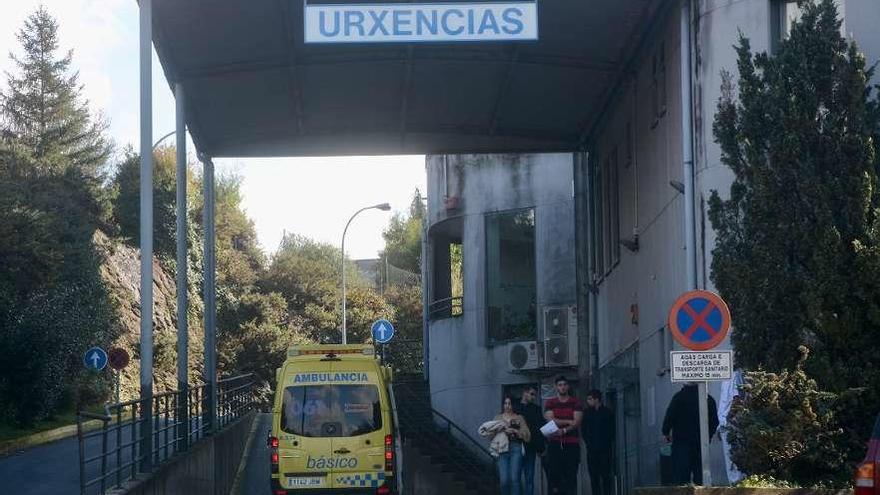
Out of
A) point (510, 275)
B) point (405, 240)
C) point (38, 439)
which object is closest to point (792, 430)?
point (510, 275)

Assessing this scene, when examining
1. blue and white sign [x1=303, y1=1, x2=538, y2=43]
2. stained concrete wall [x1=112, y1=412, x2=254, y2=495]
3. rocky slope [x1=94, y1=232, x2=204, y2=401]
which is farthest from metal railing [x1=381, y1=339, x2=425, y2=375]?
blue and white sign [x1=303, y1=1, x2=538, y2=43]

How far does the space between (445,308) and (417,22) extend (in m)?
20.3

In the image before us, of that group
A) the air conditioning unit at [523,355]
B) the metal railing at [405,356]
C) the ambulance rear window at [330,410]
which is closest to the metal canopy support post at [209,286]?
the ambulance rear window at [330,410]

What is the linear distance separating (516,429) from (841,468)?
24.3 feet

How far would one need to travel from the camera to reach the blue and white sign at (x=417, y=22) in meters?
17.9

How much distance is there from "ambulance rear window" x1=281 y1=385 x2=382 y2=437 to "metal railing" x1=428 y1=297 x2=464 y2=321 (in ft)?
55.3

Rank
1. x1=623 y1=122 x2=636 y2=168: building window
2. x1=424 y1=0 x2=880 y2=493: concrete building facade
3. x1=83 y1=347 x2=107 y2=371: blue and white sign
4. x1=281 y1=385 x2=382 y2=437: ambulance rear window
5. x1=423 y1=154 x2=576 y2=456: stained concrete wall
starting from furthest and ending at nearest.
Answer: x1=83 y1=347 x2=107 y2=371: blue and white sign < x1=423 y1=154 x2=576 y2=456: stained concrete wall < x1=623 y1=122 x2=636 y2=168: building window < x1=281 y1=385 x2=382 y2=437: ambulance rear window < x1=424 y1=0 x2=880 y2=493: concrete building facade

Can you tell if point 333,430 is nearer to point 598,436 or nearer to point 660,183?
point 598,436

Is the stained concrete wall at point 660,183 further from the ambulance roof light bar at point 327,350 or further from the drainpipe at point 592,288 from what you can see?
the ambulance roof light bar at point 327,350

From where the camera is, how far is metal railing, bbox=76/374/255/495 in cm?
1382

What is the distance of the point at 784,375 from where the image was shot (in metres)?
12.4

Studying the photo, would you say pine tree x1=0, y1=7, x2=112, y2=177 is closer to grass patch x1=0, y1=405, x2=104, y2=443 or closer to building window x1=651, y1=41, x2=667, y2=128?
grass patch x1=0, y1=405, x2=104, y2=443

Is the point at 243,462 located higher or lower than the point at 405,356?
lower

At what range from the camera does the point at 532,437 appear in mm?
19750
